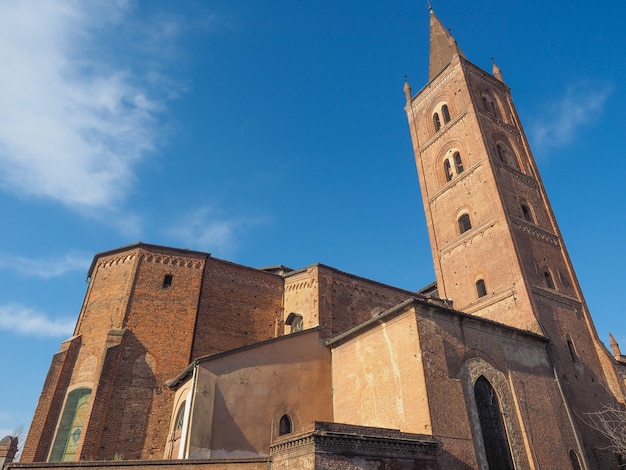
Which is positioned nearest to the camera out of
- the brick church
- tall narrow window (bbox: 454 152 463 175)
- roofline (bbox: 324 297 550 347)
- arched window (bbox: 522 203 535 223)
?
the brick church

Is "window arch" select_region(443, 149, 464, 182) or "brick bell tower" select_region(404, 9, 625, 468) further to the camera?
"window arch" select_region(443, 149, 464, 182)

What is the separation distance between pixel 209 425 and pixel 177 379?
8.74 ft

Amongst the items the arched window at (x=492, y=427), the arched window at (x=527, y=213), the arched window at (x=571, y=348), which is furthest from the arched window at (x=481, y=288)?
the arched window at (x=492, y=427)

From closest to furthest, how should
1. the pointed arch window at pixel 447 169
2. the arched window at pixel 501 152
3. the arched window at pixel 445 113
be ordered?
the arched window at pixel 501 152 → the pointed arch window at pixel 447 169 → the arched window at pixel 445 113

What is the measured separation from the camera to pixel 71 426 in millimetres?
14352

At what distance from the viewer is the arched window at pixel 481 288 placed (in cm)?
1953

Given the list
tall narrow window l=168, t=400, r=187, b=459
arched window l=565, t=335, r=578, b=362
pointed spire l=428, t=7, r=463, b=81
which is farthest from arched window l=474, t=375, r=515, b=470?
pointed spire l=428, t=7, r=463, b=81

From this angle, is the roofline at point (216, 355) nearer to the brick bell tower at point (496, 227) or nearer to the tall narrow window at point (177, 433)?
the tall narrow window at point (177, 433)

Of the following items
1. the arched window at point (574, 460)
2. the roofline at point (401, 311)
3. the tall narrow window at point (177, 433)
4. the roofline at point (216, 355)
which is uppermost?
the roofline at point (401, 311)

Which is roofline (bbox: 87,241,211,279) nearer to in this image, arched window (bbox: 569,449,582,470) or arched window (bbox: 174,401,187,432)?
arched window (bbox: 174,401,187,432)

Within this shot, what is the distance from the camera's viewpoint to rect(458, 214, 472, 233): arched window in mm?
21562

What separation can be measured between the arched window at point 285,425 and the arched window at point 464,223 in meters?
12.7

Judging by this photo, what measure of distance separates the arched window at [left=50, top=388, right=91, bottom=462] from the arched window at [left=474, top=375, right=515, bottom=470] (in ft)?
39.7

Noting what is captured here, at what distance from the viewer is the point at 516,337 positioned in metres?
15.2
